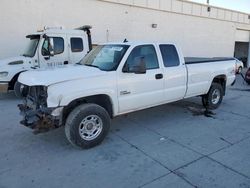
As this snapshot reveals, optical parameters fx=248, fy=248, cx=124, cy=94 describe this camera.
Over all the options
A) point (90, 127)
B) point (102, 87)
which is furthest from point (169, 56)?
point (90, 127)

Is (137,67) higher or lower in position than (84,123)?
higher

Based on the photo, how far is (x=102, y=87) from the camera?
14.9ft

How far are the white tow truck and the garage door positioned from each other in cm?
2016

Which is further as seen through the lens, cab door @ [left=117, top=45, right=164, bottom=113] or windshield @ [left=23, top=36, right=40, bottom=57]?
windshield @ [left=23, top=36, right=40, bottom=57]

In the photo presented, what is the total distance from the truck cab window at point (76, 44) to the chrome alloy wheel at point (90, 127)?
5683 mm

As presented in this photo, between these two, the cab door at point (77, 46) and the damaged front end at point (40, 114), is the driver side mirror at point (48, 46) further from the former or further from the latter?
the damaged front end at point (40, 114)

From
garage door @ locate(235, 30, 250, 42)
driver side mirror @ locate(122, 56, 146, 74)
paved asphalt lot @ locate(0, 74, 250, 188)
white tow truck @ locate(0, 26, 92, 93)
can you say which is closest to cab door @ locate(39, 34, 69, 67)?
white tow truck @ locate(0, 26, 92, 93)

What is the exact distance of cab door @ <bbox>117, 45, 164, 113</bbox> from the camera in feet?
16.1

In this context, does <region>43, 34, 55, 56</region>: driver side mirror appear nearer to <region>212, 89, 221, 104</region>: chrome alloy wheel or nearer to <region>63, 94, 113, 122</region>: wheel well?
<region>63, 94, 113, 122</region>: wheel well

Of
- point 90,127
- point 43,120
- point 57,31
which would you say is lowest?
point 90,127

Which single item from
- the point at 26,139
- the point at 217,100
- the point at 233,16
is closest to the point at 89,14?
the point at 217,100

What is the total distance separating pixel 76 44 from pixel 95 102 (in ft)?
18.3

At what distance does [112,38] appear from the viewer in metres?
14.8

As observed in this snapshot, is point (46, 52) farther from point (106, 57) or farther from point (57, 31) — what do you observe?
point (106, 57)
